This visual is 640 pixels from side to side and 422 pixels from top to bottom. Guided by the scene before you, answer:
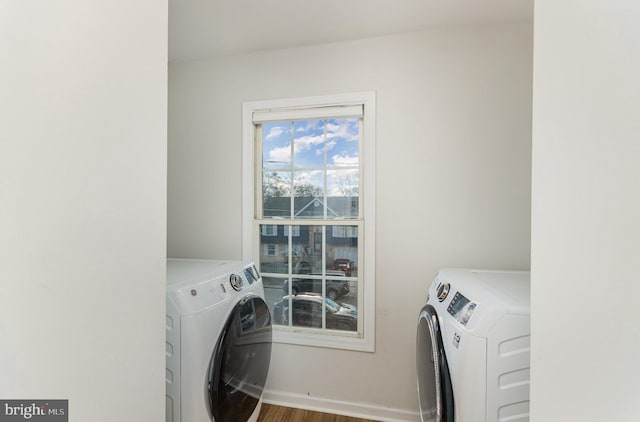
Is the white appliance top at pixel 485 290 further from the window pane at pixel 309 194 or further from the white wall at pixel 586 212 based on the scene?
the window pane at pixel 309 194

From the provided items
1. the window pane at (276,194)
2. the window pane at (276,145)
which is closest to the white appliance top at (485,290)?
the window pane at (276,194)

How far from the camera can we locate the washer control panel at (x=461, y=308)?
109 cm

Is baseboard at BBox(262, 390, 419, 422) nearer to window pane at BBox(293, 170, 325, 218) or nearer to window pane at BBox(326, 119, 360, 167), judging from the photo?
window pane at BBox(293, 170, 325, 218)

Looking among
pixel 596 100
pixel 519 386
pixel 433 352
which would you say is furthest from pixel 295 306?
pixel 596 100

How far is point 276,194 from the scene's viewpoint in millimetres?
2217

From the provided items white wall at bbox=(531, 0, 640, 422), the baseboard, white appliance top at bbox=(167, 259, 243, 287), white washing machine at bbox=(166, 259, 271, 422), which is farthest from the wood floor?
white wall at bbox=(531, 0, 640, 422)

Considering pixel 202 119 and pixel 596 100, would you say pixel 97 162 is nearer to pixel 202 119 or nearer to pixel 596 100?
pixel 596 100

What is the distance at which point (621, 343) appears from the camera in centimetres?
38

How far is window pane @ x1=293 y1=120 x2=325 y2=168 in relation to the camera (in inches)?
83.9

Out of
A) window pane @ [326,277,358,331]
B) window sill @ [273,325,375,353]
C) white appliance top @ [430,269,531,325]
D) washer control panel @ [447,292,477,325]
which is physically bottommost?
window sill @ [273,325,375,353]

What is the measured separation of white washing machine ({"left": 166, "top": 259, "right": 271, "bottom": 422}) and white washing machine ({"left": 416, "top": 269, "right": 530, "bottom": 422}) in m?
0.87

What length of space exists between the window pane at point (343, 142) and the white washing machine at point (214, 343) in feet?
3.24

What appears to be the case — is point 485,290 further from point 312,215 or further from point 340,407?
point 340,407

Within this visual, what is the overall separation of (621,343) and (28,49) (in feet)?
3.25
